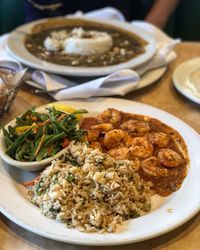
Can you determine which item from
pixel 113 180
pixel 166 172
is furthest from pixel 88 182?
pixel 166 172

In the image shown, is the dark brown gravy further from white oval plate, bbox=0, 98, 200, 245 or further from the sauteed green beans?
white oval plate, bbox=0, 98, 200, 245

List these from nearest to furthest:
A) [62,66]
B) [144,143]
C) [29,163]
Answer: [29,163] < [144,143] < [62,66]

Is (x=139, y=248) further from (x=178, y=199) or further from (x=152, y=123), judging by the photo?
(x=152, y=123)

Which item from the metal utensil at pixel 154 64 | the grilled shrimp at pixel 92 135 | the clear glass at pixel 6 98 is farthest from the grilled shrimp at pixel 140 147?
the metal utensil at pixel 154 64

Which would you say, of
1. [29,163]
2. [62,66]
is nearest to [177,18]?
[62,66]

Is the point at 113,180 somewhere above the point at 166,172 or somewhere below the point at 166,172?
above

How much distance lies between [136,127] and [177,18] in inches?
71.2

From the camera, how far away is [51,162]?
3.90 feet

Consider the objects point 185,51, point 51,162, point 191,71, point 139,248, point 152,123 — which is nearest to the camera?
point 139,248

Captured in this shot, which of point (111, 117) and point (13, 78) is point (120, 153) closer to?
point (111, 117)

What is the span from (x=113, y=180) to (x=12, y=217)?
0.26 meters

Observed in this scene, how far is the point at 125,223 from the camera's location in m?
1.04

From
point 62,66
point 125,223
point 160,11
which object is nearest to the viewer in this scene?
point 125,223

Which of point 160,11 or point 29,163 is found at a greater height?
point 29,163
